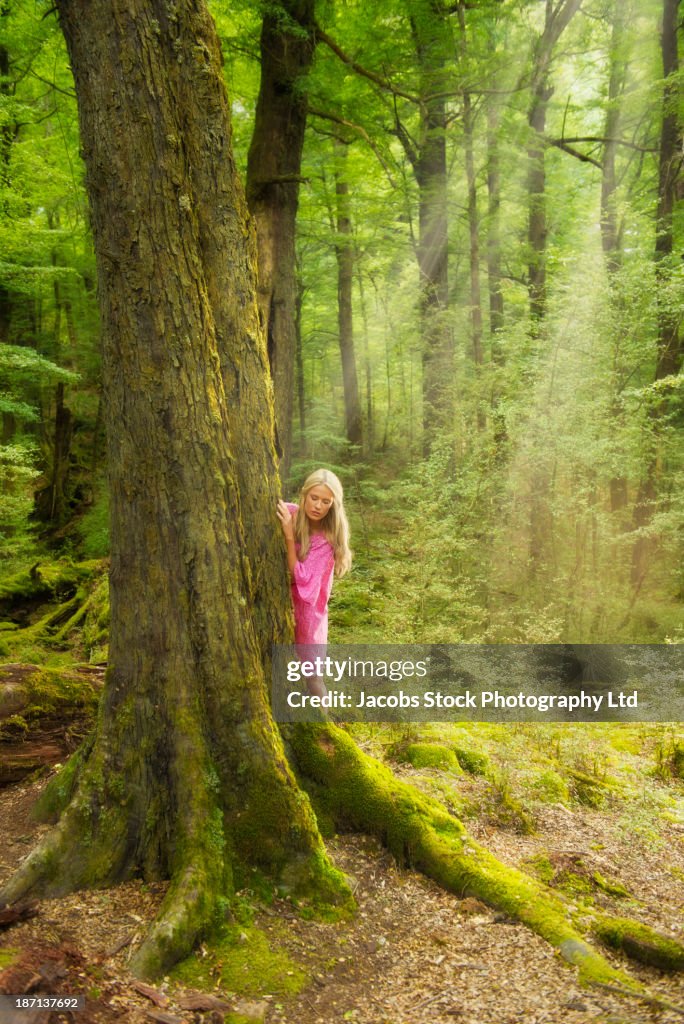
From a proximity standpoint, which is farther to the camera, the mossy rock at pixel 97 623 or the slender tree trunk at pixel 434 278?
the slender tree trunk at pixel 434 278

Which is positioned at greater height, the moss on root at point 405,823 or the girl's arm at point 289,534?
the girl's arm at point 289,534

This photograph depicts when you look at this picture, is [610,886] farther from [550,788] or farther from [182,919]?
[182,919]

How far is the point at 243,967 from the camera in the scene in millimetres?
2918

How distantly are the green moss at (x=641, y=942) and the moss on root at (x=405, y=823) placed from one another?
20cm

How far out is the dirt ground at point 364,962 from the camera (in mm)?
2611

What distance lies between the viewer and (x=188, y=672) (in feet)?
10.9

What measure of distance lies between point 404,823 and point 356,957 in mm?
969

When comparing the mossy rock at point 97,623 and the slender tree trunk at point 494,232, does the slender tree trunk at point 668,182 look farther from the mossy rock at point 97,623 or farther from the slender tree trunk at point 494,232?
the mossy rock at point 97,623

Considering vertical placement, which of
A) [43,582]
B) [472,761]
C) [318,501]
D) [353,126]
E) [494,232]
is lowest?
[472,761]

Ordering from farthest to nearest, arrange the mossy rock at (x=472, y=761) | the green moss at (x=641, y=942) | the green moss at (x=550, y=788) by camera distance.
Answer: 1. the mossy rock at (x=472, y=761)
2. the green moss at (x=550, y=788)
3. the green moss at (x=641, y=942)

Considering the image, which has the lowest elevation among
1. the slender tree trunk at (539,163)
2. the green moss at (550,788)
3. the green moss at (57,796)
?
the green moss at (550,788)

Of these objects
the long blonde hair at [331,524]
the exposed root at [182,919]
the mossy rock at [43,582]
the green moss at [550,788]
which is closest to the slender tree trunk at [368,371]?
the mossy rock at [43,582]

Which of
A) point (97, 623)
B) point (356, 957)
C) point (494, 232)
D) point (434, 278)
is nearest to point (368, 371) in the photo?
point (494, 232)

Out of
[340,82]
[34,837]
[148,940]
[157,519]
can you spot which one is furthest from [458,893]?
[340,82]
